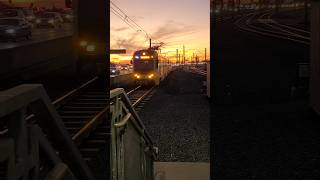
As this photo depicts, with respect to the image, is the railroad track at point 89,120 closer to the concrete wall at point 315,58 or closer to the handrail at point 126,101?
the handrail at point 126,101

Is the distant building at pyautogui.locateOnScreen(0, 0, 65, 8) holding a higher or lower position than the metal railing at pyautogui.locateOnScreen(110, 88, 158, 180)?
higher

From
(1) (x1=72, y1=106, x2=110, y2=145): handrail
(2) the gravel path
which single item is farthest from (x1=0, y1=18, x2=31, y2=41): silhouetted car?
(2) the gravel path

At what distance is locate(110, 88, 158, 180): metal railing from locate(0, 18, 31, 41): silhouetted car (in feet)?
22.2

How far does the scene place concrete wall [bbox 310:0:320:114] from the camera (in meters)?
13.5

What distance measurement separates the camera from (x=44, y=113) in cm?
217

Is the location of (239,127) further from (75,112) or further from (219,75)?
(219,75)

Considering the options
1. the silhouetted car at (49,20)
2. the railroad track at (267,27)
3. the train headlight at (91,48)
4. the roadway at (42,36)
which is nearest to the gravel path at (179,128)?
the train headlight at (91,48)

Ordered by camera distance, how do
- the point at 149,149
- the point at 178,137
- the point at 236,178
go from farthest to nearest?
the point at 178,137 → the point at 236,178 → the point at 149,149

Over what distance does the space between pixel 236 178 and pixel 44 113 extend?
5923mm

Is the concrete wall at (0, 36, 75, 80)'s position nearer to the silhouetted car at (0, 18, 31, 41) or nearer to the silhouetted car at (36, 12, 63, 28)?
the silhouetted car at (0, 18, 31, 41)

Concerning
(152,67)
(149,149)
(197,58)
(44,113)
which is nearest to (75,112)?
(149,149)

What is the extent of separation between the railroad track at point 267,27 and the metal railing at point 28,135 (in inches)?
853

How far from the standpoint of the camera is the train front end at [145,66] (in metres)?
27.6

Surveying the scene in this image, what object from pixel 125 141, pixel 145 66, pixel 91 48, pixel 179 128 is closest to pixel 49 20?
pixel 91 48
